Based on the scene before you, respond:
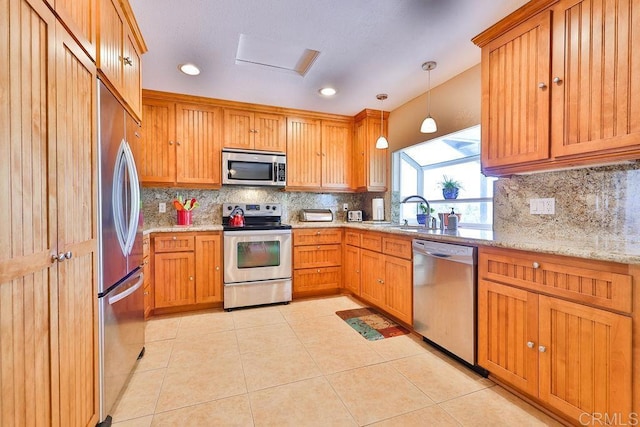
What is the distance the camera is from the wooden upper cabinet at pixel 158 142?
10.4 ft

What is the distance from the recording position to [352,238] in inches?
139

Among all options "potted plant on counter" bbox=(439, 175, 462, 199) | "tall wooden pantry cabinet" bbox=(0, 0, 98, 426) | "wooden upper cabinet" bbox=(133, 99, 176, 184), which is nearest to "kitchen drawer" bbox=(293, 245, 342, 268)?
"potted plant on counter" bbox=(439, 175, 462, 199)

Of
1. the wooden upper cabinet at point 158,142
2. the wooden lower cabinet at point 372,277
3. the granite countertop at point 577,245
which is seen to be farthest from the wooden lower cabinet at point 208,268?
the granite countertop at point 577,245

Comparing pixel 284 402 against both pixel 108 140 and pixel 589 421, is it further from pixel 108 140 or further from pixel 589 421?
pixel 108 140

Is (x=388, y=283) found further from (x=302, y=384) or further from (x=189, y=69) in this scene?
(x=189, y=69)

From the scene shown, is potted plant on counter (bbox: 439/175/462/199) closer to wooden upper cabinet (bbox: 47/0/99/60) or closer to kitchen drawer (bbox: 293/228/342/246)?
kitchen drawer (bbox: 293/228/342/246)

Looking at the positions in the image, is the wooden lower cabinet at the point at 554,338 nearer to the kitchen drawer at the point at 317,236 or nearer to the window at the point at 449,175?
the window at the point at 449,175

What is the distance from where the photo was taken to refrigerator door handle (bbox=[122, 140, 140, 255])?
1.78 m

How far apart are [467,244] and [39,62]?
233 centimetres

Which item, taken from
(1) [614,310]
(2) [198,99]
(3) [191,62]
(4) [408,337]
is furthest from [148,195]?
(1) [614,310]

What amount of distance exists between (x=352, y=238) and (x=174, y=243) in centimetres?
204

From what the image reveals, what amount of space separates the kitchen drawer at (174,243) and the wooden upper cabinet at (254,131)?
4.01 ft

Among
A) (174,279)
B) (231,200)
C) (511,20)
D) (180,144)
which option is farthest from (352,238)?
(511,20)

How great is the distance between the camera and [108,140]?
1.51 metres
